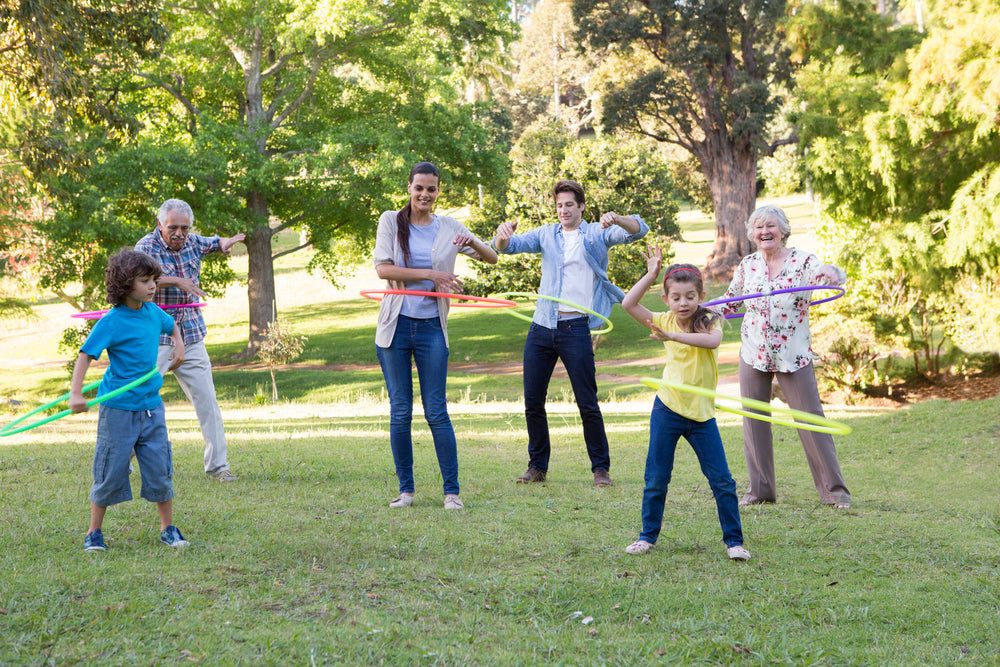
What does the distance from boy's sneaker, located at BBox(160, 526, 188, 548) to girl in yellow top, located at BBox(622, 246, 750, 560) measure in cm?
241

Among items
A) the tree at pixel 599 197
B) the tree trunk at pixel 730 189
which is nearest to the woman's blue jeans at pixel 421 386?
the tree at pixel 599 197

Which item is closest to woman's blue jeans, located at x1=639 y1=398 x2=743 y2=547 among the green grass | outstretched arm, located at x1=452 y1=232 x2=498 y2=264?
the green grass

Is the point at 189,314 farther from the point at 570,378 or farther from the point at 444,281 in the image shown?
the point at 570,378

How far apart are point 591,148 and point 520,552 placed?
23.2 metres

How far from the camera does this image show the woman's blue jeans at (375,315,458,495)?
580 cm

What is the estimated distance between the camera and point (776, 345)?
20.0 ft

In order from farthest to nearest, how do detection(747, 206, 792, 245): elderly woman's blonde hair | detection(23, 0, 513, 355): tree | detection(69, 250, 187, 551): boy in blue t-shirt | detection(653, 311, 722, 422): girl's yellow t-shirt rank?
detection(23, 0, 513, 355): tree, detection(747, 206, 792, 245): elderly woman's blonde hair, detection(653, 311, 722, 422): girl's yellow t-shirt, detection(69, 250, 187, 551): boy in blue t-shirt

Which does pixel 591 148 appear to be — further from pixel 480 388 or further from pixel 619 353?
pixel 480 388

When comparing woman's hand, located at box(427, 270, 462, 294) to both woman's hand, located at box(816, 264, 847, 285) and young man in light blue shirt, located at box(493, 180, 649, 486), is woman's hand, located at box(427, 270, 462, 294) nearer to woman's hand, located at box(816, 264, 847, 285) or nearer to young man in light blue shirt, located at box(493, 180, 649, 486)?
young man in light blue shirt, located at box(493, 180, 649, 486)

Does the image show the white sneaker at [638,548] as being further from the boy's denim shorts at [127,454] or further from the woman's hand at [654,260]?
the boy's denim shorts at [127,454]

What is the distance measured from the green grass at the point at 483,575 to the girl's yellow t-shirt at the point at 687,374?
A: 79cm

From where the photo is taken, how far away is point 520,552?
4.75 meters

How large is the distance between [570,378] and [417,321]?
1.40m

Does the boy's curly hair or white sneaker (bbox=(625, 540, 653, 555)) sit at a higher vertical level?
the boy's curly hair
